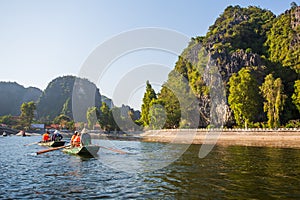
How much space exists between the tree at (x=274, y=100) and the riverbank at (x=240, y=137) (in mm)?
6210

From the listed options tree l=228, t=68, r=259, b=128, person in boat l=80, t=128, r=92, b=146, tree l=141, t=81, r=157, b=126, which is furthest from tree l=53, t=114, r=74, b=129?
person in boat l=80, t=128, r=92, b=146

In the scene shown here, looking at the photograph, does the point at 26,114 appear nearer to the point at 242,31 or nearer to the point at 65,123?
the point at 65,123

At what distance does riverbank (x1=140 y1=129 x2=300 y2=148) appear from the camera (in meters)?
45.8

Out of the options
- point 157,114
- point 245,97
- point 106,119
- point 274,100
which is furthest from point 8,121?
point 274,100

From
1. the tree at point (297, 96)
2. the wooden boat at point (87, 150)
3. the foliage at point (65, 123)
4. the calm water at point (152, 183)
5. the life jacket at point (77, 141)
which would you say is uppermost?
the tree at point (297, 96)

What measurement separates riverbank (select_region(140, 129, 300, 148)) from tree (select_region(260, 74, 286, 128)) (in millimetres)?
6210

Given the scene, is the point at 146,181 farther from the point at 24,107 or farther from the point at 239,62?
the point at 24,107

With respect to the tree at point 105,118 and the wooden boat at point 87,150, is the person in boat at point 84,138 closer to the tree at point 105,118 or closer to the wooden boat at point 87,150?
the wooden boat at point 87,150

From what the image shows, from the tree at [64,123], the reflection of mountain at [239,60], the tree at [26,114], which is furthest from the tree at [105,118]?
the tree at [26,114]

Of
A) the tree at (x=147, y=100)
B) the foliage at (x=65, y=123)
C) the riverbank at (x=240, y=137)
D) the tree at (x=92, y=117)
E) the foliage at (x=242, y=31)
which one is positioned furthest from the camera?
the foliage at (x=65, y=123)

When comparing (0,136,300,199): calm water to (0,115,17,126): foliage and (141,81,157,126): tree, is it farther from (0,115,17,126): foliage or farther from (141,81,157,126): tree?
(0,115,17,126): foliage

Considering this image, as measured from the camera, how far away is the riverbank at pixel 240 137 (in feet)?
150

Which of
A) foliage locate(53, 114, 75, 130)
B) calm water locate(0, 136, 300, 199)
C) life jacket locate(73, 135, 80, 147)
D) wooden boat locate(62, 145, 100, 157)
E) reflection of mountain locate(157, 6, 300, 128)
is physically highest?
reflection of mountain locate(157, 6, 300, 128)

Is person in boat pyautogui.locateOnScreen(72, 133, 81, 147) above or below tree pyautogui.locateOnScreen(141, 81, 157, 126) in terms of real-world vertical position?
below
